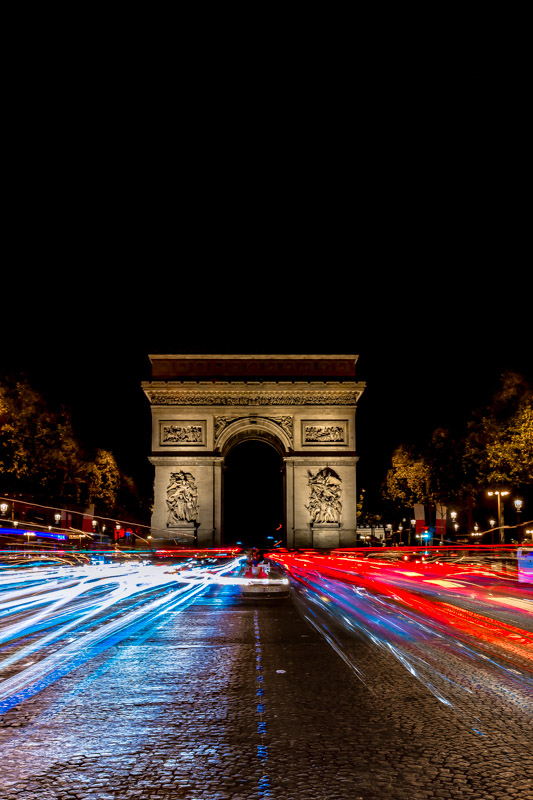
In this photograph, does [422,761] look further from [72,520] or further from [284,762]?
[72,520]

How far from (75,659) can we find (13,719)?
10.1 feet

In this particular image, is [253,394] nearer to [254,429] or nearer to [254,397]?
[254,397]

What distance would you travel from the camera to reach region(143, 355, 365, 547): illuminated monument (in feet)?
205

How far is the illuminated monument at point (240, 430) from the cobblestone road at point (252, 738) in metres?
53.5

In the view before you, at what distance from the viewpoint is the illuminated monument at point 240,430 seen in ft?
205

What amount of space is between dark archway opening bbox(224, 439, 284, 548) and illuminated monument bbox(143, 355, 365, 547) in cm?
3306

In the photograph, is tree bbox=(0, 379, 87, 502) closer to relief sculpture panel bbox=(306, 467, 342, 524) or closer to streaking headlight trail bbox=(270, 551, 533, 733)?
relief sculpture panel bbox=(306, 467, 342, 524)

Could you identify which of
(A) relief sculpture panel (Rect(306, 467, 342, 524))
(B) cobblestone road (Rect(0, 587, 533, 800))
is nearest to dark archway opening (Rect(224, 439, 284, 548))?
(A) relief sculpture panel (Rect(306, 467, 342, 524))

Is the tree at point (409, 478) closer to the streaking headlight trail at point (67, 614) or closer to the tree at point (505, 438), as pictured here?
the tree at point (505, 438)

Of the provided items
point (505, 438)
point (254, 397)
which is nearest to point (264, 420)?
point (254, 397)

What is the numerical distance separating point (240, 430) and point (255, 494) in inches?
1503

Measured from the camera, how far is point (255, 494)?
102 m

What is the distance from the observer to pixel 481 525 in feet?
228

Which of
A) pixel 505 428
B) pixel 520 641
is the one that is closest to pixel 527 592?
pixel 520 641
